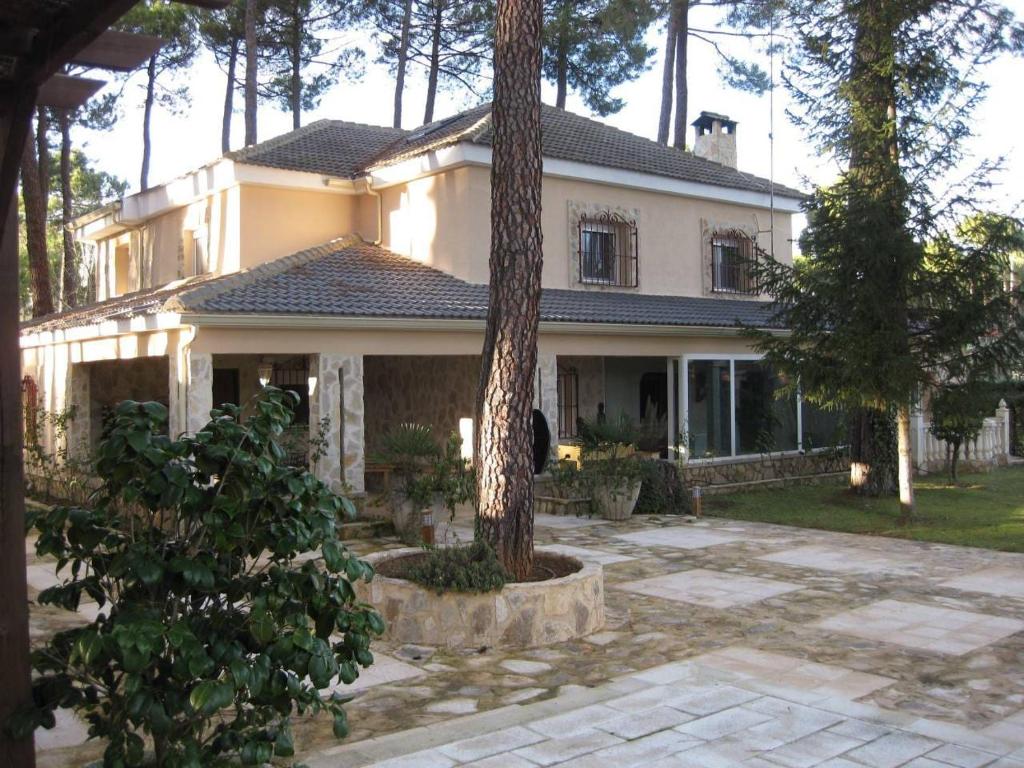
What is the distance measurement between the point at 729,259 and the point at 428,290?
26.0 feet

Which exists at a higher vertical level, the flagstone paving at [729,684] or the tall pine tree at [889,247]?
the tall pine tree at [889,247]

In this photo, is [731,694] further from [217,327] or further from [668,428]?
[668,428]

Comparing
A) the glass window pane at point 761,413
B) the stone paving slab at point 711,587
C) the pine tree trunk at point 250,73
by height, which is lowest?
the stone paving slab at point 711,587

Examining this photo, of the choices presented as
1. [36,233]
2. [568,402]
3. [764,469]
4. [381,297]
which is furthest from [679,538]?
[36,233]

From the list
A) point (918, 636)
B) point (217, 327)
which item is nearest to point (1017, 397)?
point (918, 636)

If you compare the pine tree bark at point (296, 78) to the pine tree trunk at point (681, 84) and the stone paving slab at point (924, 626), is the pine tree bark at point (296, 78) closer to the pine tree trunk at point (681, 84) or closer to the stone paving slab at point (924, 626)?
the pine tree trunk at point (681, 84)

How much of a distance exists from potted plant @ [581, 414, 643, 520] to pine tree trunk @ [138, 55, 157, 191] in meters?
21.3

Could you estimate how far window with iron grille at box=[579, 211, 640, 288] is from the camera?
18.5 meters

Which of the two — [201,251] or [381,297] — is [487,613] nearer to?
[381,297]

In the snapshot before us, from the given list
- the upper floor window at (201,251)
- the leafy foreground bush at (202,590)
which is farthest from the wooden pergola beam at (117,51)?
the upper floor window at (201,251)

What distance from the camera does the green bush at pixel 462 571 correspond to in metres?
7.41

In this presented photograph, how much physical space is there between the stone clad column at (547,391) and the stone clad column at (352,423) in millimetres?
3165

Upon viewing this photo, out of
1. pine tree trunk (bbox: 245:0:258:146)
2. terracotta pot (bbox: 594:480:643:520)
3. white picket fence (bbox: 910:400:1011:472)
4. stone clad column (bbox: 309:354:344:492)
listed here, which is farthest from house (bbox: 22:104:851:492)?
pine tree trunk (bbox: 245:0:258:146)

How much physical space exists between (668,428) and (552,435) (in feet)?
9.47
